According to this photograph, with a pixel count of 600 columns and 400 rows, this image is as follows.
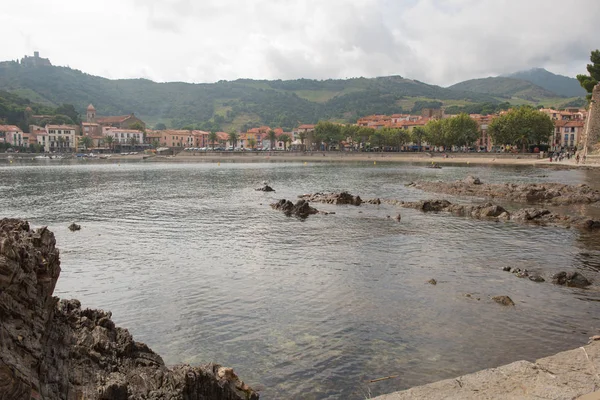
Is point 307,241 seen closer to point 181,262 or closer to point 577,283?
point 181,262

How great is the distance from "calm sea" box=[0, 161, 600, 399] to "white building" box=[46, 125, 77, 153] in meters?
174

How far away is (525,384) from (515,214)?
24.9 m

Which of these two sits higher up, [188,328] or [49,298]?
[49,298]

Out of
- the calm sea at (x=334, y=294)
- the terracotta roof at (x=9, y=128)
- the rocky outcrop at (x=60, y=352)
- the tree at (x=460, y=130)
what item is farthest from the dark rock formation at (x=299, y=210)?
the terracotta roof at (x=9, y=128)

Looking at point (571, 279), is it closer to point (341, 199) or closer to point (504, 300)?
point (504, 300)

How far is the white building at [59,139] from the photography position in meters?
184

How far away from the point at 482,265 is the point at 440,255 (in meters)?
2.17

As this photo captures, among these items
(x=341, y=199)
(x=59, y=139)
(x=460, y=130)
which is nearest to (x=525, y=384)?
(x=341, y=199)

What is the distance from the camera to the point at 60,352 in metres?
6.82

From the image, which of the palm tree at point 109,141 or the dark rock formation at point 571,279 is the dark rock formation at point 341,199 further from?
the palm tree at point 109,141

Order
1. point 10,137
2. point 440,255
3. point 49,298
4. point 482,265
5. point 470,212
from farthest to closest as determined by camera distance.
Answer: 1. point 10,137
2. point 470,212
3. point 440,255
4. point 482,265
5. point 49,298

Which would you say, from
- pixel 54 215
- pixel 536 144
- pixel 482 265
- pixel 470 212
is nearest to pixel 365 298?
pixel 482 265

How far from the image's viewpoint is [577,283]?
16.1m

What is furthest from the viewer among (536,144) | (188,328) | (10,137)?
(10,137)
